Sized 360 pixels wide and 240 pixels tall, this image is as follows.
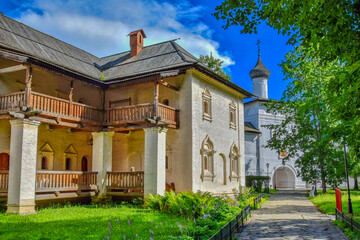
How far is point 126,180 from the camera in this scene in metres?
17.8

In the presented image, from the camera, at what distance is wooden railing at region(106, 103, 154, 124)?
57.1 ft

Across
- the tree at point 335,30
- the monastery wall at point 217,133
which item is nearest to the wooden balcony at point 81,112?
the monastery wall at point 217,133

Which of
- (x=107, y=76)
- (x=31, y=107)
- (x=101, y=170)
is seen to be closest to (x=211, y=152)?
(x=101, y=170)

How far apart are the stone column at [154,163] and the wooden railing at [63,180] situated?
2.83 m

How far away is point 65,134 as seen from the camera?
19.7 meters

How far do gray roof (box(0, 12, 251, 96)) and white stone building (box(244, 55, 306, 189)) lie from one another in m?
15.6

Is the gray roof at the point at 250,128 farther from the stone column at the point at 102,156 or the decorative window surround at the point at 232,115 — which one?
the stone column at the point at 102,156

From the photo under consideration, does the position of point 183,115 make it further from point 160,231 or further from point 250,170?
point 250,170

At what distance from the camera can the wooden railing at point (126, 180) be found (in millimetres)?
17453

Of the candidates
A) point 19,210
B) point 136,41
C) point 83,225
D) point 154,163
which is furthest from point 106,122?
point 136,41

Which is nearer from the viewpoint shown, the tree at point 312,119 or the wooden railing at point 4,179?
the wooden railing at point 4,179

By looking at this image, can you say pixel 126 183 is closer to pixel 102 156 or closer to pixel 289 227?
pixel 102 156

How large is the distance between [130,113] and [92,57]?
8.79 meters

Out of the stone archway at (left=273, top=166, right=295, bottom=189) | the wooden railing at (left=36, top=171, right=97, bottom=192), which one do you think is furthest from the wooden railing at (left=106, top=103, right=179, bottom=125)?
the stone archway at (left=273, top=166, right=295, bottom=189)
